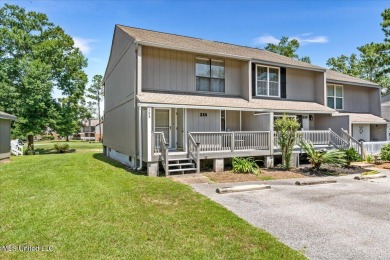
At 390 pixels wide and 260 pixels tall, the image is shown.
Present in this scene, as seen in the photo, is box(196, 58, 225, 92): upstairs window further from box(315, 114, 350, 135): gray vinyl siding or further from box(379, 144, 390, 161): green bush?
box(379, 144, 390, 161): green bush

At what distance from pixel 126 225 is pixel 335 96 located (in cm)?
1901

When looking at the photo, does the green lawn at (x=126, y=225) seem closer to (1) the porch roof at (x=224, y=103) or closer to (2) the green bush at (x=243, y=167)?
(2) the green bush at (x=243, y=167)

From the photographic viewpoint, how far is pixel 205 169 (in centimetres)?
1210

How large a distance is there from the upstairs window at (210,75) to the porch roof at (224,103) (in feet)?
2.16

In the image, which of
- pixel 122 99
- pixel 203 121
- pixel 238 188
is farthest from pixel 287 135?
pixel 122 99

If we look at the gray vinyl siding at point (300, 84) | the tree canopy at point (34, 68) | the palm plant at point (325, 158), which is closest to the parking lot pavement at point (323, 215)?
the palm plant at point (325, 158)

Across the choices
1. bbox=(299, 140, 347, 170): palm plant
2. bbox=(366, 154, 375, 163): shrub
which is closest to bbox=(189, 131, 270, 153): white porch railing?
bbox=(299, 140, 347, 170): palm plant

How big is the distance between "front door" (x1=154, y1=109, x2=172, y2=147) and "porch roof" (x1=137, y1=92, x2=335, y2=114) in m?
0.90

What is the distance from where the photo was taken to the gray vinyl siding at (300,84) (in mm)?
16797

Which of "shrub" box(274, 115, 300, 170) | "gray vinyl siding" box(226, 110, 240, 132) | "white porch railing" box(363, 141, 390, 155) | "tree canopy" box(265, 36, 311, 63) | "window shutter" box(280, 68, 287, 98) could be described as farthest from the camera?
"tree canopy" box(265, 36, 311, 63)

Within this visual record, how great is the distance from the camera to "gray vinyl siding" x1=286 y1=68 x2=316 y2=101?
661 inches

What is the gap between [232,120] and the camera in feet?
48.4

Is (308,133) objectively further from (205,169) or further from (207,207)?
(207,207)

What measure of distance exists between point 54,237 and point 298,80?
55.1 ft
